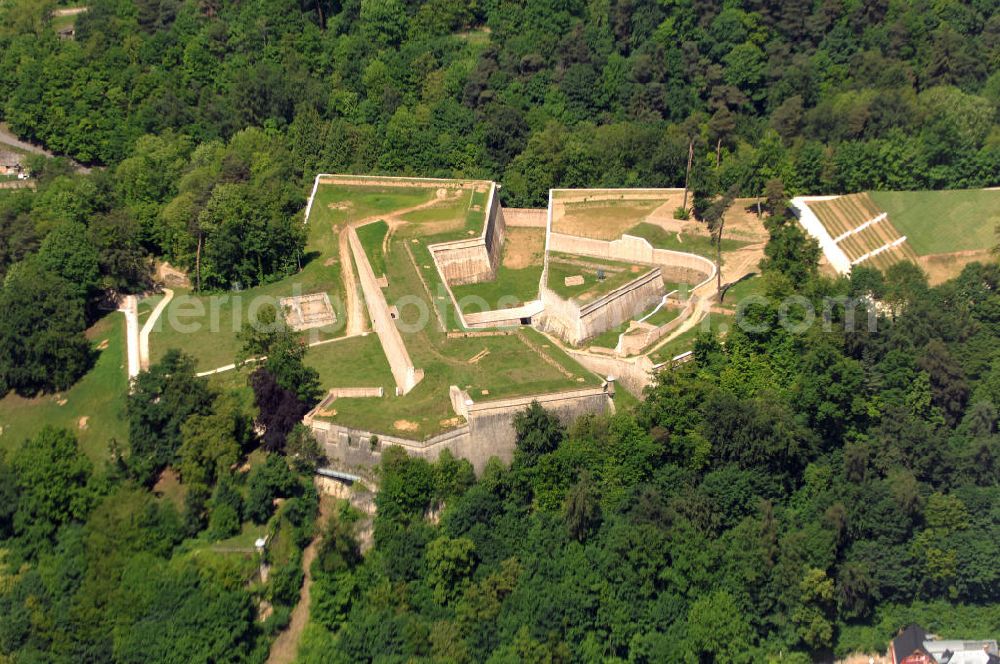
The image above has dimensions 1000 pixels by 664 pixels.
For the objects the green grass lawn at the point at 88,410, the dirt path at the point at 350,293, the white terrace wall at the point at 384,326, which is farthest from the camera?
the dirt path at the point at 350,293

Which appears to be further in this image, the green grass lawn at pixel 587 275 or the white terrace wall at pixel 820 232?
the white terrace wall at pixel 820 232

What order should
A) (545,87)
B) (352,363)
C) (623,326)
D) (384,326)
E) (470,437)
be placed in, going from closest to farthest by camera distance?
(470,437) < (352,363) < (623,326) < (384,326) < (545,87)

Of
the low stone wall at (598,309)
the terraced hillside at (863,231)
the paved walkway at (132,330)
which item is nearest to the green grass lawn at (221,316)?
the paved walkway at (132,330)

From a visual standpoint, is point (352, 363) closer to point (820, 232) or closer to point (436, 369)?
point (436, 369)

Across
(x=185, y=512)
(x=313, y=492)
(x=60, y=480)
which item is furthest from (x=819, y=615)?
(x=60, y=480)

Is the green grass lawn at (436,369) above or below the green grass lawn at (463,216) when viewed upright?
below

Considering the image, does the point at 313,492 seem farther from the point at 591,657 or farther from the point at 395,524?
the point at 591,657

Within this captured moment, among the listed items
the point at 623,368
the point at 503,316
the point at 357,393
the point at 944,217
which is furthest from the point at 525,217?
the point at 944,217

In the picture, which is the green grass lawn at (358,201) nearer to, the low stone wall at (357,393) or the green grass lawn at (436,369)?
the green grass lawn at (436,369)
